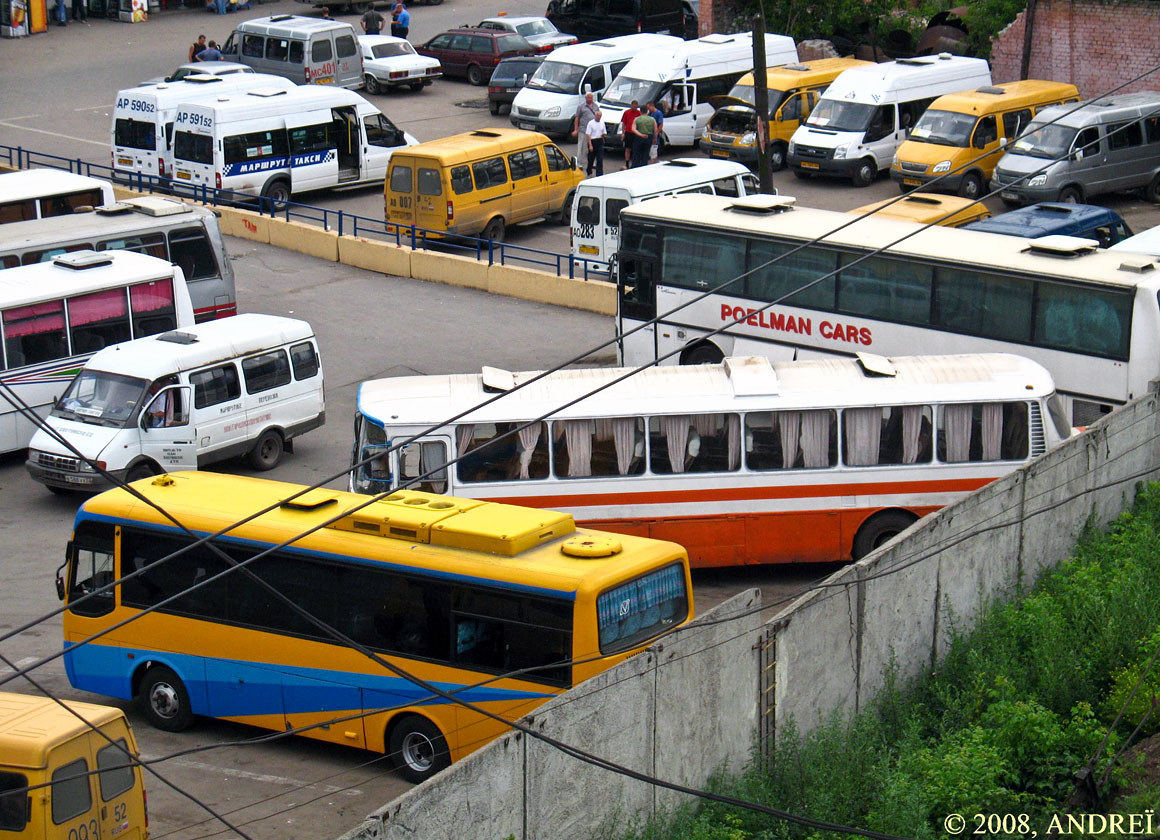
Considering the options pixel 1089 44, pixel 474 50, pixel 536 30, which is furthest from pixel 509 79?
pixel 1089 44

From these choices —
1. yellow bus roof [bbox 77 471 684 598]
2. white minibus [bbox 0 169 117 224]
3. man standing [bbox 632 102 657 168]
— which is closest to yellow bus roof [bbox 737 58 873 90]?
man standing [bbox 632 102 657 168]

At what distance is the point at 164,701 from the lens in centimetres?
1218

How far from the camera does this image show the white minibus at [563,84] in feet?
110

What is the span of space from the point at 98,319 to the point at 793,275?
8.87 meters

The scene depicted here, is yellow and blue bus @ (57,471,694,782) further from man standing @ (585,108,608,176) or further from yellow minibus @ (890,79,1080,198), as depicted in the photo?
yellow minibus @ (890,79,1080,198)

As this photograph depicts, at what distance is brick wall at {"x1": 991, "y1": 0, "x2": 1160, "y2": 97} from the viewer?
3353 centimetres

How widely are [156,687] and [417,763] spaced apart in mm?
2487

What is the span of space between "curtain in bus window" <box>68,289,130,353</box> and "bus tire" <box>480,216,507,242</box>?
881 centimetres

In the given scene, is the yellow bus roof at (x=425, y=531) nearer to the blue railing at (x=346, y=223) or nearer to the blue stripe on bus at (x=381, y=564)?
the blue stripe on bus at (x=381, y=564)

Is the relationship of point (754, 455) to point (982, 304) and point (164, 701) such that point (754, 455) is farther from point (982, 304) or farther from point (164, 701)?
point (164, 701)

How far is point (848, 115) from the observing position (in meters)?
30.8

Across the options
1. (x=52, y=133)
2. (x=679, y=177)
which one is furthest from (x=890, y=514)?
(x=52, y=133)

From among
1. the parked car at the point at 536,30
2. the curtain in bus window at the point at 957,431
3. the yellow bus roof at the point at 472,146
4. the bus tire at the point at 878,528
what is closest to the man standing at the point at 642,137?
the yellow bus roof at the point at 472,146

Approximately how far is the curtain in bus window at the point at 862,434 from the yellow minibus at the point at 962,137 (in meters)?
15.0
